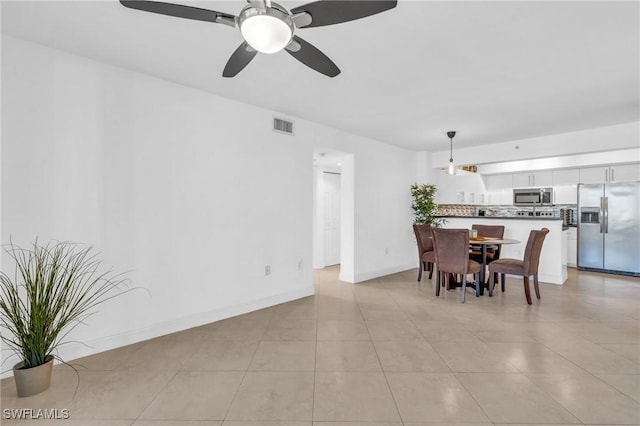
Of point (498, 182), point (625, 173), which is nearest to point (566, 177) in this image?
point (625, 173)

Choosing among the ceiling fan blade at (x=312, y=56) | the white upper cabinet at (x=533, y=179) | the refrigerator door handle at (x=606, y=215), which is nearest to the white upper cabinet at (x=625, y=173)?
the refrigerator door handle at (x=606, y=215)

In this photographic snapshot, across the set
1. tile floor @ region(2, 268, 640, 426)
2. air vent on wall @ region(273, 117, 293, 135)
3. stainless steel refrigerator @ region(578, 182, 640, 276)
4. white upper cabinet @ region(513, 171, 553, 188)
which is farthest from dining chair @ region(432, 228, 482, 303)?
white upper cabinet @ region(513, 171, 553, 188)

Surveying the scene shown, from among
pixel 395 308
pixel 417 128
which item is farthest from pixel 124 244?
pixel 417 128

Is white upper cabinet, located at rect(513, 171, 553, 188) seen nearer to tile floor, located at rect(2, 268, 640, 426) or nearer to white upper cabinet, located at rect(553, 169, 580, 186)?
white upper cabinet, located at rect(553, 169, 580, 186)

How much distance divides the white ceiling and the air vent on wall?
5.5 inches

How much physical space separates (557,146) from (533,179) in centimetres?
234

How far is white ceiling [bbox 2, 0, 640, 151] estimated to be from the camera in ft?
6.39

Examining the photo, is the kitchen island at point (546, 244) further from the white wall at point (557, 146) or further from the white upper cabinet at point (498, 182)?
the white upper cabinet at point (498, 182)

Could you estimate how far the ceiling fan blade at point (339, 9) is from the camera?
1352 mm

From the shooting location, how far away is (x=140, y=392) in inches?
78.2

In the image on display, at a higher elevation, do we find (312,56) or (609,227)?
(312,56)

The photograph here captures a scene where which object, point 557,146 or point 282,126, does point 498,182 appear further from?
point 282,126

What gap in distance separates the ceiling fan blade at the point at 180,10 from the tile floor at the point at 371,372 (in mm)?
2220

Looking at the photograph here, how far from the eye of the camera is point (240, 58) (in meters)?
1.89
